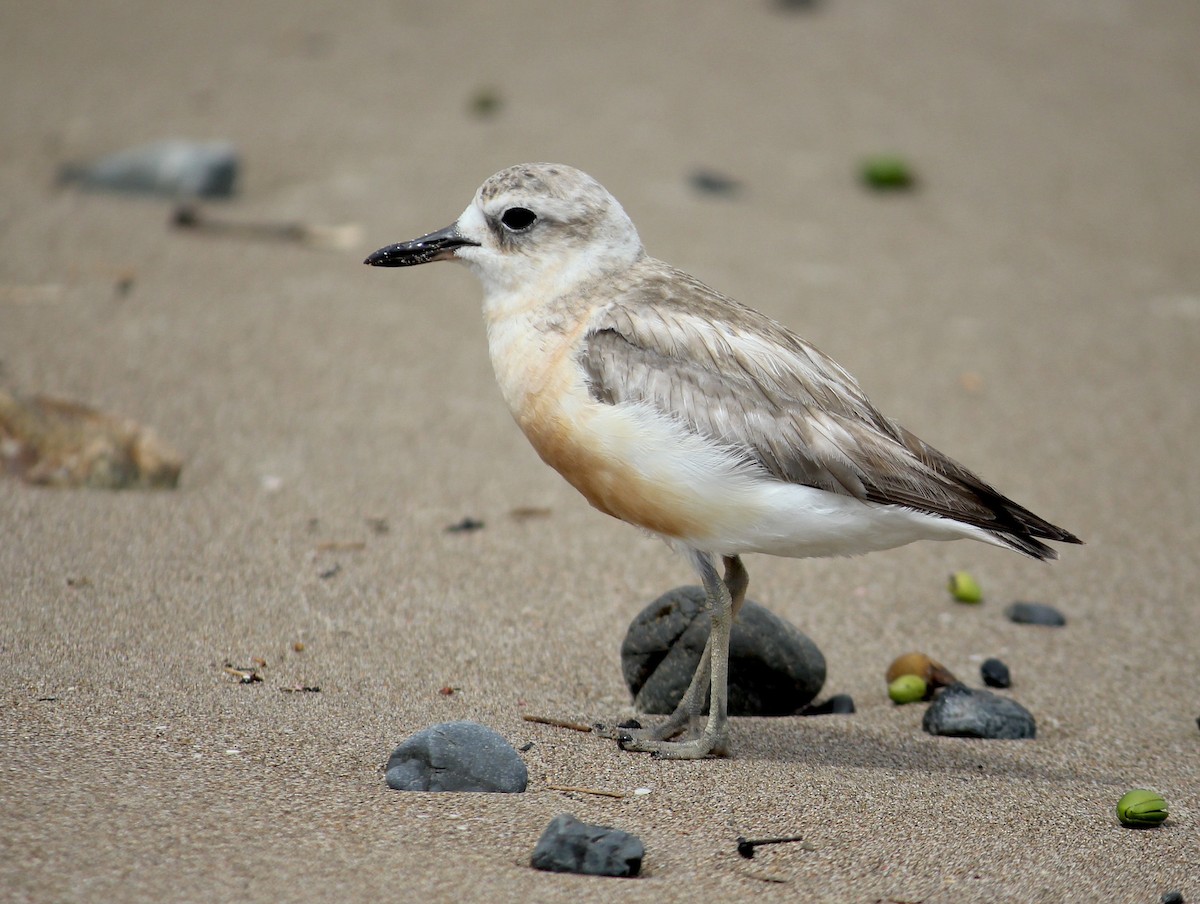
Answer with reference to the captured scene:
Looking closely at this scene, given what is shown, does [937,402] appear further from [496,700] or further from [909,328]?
[496,700]

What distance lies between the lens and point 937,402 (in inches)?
272

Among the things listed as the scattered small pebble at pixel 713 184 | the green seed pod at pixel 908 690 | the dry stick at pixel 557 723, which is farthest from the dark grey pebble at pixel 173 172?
the green seed pod at pixel 908 690

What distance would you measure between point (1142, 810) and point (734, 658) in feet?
4.40

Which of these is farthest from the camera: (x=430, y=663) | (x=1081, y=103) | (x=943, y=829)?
(x=1081, y=103)

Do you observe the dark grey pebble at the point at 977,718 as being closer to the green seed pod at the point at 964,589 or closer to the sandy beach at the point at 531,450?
the sandy beach at the point at 531,450

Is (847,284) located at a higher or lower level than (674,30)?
lower

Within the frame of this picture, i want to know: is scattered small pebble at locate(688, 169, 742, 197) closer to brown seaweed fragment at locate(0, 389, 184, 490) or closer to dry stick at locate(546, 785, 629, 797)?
brown seaweed fragment at locate(0, 389, 184, 490)

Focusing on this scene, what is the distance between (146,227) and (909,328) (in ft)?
14.4

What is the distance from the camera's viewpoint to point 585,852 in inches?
125

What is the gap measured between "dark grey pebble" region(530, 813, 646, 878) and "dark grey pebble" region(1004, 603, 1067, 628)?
2605 millimetres

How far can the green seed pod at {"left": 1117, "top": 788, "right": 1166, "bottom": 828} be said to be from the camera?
3.65m

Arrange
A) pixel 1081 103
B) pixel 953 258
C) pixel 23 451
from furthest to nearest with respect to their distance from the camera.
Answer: pixel 1081 103, pixel 953 258, pixel 23 451

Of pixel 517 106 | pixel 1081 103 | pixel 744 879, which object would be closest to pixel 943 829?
pixel 744 879

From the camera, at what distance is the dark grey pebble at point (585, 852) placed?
316cm
